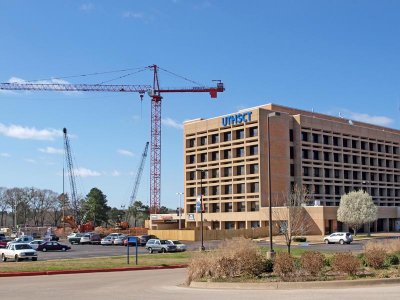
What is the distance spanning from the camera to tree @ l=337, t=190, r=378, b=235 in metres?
80.4

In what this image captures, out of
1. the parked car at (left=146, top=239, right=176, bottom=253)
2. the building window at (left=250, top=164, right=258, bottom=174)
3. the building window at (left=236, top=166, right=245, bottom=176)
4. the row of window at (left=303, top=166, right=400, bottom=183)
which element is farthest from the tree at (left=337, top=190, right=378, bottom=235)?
the parked car at (left=146, top=239, right=176, bottom=253)

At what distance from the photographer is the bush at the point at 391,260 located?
75.6 ft

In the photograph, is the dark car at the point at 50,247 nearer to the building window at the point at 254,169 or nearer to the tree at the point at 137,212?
the building window at the point at 254,169

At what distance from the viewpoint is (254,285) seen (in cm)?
1938

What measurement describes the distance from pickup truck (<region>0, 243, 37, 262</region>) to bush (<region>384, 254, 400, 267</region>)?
90.9 feet

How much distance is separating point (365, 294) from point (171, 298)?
18.9 ft

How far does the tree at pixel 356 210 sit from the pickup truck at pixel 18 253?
50.8 m

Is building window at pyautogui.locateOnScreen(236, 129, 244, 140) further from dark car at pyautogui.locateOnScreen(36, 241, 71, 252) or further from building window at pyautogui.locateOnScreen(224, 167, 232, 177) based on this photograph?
dark car at pyautogui.locateOnScreen(36, 241, 71, 252)

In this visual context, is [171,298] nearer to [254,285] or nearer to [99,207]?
[254,285]

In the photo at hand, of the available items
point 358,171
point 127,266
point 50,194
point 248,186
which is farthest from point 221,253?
point 50,194

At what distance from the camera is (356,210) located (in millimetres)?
80750

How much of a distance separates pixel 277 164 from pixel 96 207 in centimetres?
6904

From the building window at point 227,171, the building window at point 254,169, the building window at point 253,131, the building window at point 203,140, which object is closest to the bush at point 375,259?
the building window at point 254,169

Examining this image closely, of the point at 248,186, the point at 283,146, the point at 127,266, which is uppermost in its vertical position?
the point at 283,146
